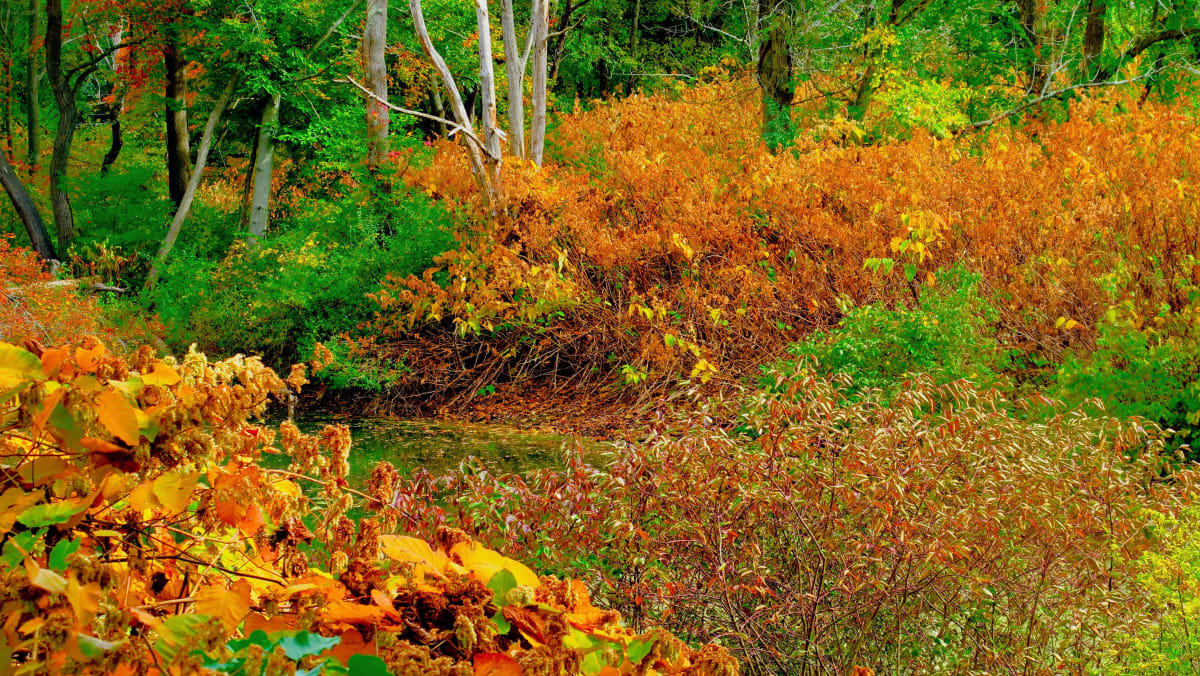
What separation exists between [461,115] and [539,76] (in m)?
1.51

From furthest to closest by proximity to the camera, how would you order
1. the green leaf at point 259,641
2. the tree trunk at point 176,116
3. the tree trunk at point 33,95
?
the tree trunk at point 33,95 < the tree trunk at point 176,116 < the green leaf at point 259,641

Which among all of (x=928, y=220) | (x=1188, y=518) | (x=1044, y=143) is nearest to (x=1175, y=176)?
(x=928, y=220)

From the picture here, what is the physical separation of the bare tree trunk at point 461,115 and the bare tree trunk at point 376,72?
2.74 m

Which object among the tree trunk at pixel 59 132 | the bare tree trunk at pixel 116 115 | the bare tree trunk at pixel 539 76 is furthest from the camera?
the bare tree trunk at pixel 116 115

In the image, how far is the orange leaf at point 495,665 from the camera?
135 cm

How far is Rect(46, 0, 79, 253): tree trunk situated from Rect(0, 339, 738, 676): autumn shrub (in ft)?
50.1

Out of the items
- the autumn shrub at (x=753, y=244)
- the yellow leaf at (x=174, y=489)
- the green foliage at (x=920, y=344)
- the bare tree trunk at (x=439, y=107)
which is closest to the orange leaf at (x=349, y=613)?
the yellow leaf at (x=174, y=489)

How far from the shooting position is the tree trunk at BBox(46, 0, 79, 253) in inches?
587

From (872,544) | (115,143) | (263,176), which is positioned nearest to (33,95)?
(115,143)

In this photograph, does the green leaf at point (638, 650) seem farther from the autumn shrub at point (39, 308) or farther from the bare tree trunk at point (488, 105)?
the autumn shrub at point (39, 308)

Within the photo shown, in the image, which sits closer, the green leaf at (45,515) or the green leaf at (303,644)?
the green leaf at (303,644)

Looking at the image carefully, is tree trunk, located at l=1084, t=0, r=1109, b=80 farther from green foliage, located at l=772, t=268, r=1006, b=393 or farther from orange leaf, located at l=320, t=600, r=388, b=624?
orange leaf, located at l=320, t=600, r=388, b=624

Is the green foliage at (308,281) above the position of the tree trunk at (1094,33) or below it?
below

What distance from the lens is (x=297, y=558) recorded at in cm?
171
